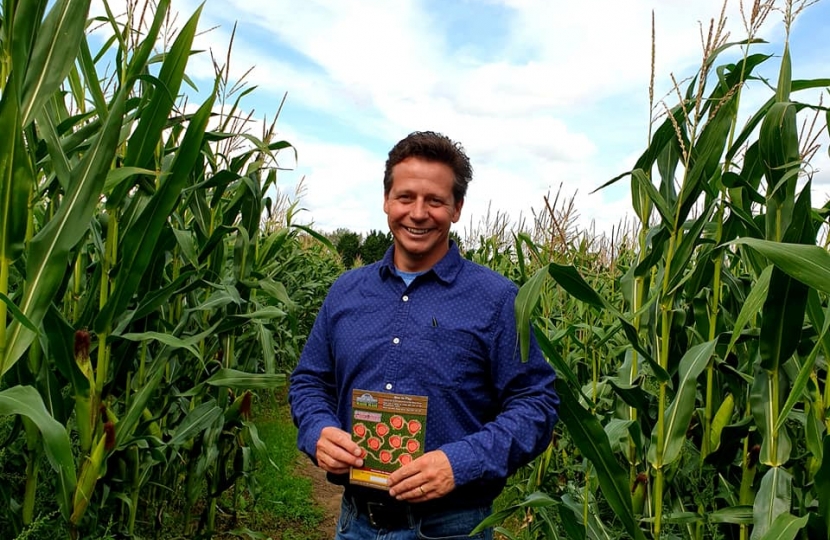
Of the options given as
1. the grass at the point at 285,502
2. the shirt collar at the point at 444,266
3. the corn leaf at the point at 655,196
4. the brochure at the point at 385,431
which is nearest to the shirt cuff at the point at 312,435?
the brochure at the point at 385,431

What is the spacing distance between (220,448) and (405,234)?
1.85 m

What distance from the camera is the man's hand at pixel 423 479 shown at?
1.67 metres

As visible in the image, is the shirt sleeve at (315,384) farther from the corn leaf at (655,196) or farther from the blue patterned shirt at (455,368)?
the corn leaf at (655,196)

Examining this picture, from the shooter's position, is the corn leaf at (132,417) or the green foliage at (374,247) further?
the green foliage at (374,247)

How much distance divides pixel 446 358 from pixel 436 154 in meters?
0.60

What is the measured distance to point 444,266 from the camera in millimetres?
2010

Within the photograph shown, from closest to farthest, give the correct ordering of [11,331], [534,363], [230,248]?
[11,331] < [534,363] < [230,248]

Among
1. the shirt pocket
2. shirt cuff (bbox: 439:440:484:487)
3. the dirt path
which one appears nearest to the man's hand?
shirt cuff (bbox: 439:440:484:487)

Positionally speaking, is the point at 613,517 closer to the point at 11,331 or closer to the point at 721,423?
the point at 721,423

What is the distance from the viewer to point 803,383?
59.7 inches

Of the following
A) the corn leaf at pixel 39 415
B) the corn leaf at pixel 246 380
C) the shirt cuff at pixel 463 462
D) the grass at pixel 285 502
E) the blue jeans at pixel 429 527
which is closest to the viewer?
the corn leaf at pixel 39 415

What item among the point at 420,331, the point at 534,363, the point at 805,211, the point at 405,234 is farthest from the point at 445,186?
the point at 805,211

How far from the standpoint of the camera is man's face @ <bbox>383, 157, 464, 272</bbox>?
6.28 ft

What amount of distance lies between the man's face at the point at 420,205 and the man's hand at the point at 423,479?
0.62m
